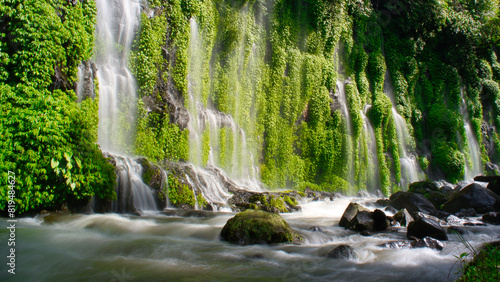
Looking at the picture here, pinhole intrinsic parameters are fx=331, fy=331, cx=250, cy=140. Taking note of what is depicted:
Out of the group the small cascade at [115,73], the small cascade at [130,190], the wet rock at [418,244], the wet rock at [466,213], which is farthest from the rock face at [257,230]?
the wet rock at [466,213]

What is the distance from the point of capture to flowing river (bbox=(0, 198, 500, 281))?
14.4 ft

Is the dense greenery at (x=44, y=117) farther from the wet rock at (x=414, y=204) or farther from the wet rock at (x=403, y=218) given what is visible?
the wet rock at (x=414, y=204)

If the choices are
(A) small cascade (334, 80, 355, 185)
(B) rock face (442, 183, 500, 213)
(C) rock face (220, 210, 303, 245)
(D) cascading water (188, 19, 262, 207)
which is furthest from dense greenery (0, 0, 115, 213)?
(A) small cascade (334, 80, 355, 185)

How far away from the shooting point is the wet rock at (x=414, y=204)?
10352 mm

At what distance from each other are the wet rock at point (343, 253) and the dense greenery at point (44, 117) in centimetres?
530

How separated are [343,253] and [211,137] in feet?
31.8

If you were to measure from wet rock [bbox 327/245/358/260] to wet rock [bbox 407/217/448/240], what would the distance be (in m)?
2.05

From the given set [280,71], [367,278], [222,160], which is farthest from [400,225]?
[280,71]

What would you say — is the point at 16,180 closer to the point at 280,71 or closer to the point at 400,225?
the point at 400,225

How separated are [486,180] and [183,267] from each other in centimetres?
1834

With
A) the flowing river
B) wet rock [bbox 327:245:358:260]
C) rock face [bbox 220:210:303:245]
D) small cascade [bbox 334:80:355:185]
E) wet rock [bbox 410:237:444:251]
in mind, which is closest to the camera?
the flowing river

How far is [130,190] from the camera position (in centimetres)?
862

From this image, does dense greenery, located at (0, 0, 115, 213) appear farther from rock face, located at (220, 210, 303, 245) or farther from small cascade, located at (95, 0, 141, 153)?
rock face, located at (220, 210, 303, 245)

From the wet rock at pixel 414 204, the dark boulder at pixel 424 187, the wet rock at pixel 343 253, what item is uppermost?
the dark boulder at pixel 424 187
